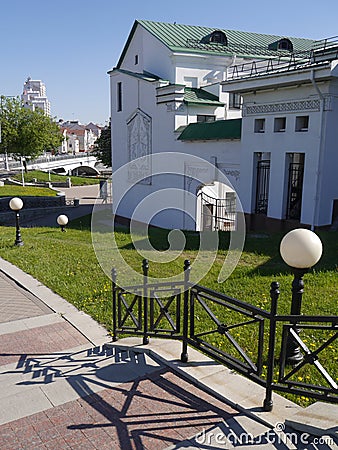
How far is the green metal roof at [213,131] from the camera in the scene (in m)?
15.9

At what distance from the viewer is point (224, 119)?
1991cm

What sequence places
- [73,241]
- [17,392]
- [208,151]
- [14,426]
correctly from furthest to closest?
1. [208,151]
2. [73,241]
3. [17,392]
4. [14,426]

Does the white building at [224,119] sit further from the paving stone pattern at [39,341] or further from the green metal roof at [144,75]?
the paving stone pattern at [39,341]

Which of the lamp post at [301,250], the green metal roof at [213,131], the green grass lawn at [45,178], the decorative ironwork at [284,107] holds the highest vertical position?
the decorative ironwork at [284,107]

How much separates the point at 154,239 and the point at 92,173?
62.4m

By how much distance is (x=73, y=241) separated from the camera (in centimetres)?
1389

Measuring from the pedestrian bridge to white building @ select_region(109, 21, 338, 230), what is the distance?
128 feet

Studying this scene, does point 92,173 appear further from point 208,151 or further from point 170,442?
point 170,442

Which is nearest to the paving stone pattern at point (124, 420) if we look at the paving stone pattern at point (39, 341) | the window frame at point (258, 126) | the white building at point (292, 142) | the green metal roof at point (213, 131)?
the paving stone pattern at point (39, 341)

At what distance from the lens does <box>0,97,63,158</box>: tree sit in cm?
4200

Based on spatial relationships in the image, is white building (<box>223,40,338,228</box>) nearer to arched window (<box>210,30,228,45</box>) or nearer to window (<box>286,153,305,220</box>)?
window (<box>286,153,305,220</box>)

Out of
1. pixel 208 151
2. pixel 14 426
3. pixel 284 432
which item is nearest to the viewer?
pixel 284 432

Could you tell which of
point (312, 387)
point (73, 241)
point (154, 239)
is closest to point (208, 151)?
point (154, 239)

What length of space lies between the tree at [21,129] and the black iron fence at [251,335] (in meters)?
39.3
